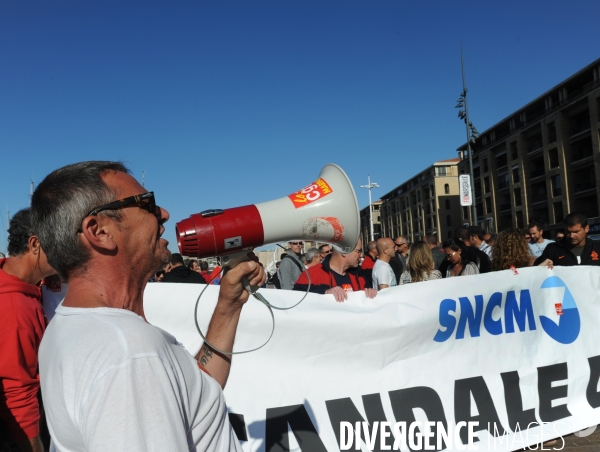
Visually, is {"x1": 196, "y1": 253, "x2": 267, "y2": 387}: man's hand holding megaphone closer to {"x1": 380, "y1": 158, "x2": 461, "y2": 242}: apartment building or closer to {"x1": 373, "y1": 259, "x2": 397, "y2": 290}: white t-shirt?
{"x1": 373, "y1": 259, "x2": 397, "y2": 290}: white t-shirt

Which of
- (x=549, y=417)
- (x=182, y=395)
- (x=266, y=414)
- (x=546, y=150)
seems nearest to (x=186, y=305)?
(x=266, y=414)

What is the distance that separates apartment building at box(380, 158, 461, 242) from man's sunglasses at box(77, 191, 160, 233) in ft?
238

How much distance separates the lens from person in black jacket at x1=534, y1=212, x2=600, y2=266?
5.21 meters

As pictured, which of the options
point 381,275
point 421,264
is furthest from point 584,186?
point 381,275

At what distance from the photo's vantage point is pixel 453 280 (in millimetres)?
4148

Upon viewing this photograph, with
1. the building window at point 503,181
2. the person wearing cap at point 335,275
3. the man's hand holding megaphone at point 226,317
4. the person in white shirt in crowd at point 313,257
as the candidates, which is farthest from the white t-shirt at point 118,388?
the building window at point 503,181

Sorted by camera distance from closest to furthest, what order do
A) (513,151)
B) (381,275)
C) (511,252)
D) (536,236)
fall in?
(511,252)
(381,275)
(536,236)
(513,151)

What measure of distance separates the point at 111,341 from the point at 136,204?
1.26 ft

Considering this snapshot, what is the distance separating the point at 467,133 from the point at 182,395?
18582mm

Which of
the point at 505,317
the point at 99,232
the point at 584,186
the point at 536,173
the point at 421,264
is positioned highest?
the point at 536,173

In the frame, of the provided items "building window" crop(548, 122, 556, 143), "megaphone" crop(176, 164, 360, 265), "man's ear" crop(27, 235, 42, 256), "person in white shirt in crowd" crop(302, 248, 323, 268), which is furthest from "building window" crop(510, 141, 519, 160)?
"man's ear" crop(27, 235, 42, 256)

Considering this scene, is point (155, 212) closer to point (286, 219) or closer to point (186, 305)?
point (286, 219)

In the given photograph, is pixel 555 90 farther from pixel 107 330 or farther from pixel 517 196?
pixel 107 330

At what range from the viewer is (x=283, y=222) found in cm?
190
